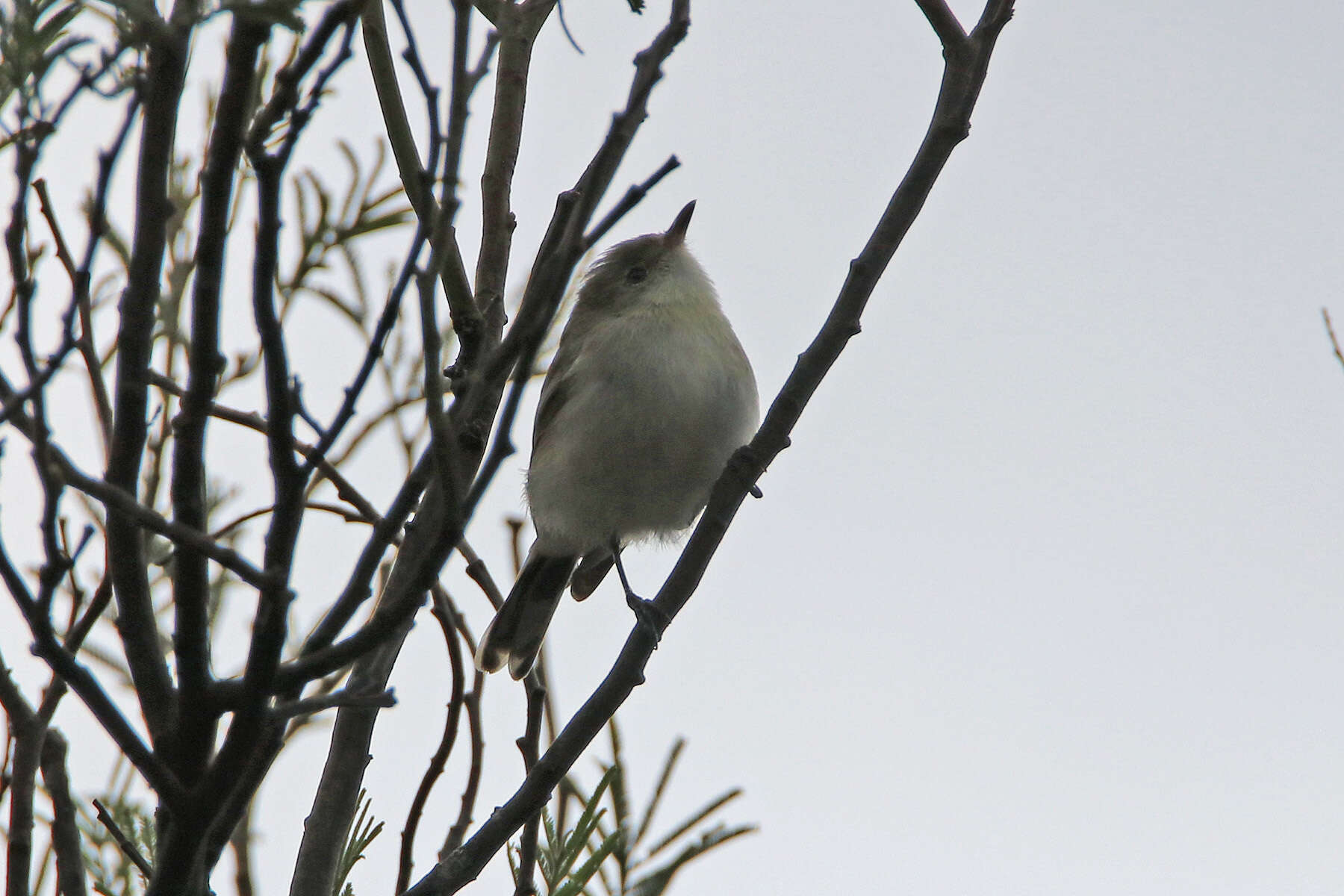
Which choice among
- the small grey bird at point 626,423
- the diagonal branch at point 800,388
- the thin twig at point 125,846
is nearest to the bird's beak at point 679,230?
the small grey bird at point 626,423

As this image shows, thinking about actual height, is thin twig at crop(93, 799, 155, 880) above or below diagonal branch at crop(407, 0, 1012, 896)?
below

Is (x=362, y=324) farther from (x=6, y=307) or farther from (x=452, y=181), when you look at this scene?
(x=452, y=181)

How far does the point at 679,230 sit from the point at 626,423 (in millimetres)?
1070

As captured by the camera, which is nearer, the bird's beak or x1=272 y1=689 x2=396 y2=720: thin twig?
x1=272 y1=689 x2=396 y2=720: thin twig

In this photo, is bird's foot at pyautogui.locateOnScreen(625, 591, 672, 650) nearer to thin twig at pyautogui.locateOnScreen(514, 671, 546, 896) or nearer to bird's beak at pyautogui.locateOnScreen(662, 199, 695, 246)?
thin twig at pyautogui.locateOnScreen(514, 671, 546, 896)

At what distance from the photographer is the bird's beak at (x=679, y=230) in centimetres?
550

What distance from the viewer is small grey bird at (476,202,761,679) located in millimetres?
4801

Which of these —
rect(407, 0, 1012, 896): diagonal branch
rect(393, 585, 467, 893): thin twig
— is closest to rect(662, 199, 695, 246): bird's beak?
rect(407, 0, 1012, 896): diagonal branch

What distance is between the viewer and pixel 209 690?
185cm

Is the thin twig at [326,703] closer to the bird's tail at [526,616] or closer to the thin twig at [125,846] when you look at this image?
the thin twig at [125,846]

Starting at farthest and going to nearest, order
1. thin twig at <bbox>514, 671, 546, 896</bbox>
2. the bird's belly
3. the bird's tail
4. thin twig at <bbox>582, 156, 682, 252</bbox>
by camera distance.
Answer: the bird's tail, the bird's belly, thin twig at <bbox>514, 671, 546, 896</bbox>, thin twig at <bbox>582, 156, 682, 252</bbox>

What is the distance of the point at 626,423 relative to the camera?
484 cm

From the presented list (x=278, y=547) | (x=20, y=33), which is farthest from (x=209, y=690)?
(x=20, y=33)

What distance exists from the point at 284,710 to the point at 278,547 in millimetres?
230
